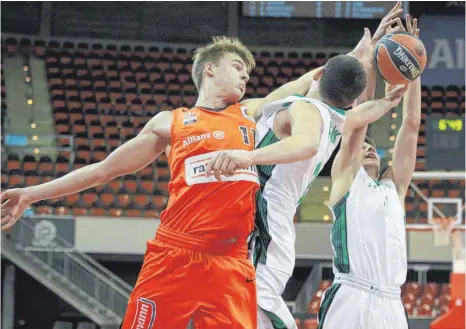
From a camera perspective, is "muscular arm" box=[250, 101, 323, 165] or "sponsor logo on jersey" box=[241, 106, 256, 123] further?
"sponsor logo on jersey" box=[241, 106, 256, 123]

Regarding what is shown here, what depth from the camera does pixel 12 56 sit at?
63.5 feet

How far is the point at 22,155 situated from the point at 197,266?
13.3m

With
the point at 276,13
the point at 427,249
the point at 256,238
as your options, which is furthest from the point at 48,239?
the point at 256,238

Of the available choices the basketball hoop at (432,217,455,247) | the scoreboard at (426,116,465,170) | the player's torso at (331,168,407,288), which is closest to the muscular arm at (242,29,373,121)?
the player's torso at (331,168,407,288)

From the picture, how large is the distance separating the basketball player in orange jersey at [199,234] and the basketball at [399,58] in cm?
95

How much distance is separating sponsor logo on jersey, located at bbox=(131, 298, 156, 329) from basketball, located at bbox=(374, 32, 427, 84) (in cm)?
170

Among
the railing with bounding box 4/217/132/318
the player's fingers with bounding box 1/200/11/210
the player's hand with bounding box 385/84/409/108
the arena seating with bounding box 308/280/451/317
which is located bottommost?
the arena seating with bounding box 308/280/451/317

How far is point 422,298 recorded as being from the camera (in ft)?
47.3

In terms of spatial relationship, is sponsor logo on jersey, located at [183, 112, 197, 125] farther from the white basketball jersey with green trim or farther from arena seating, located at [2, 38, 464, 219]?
arena seating, located at [2, 38, 464, 219]

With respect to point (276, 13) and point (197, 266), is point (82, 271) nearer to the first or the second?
point (276, 13)

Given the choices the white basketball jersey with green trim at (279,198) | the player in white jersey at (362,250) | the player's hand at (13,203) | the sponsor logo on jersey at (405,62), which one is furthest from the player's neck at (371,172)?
the player's hand at (13,203)

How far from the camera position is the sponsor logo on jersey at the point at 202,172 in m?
3.55

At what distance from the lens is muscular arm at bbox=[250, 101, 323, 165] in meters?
3.20

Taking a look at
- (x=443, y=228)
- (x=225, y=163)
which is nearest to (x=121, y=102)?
(x=443, y=228)
